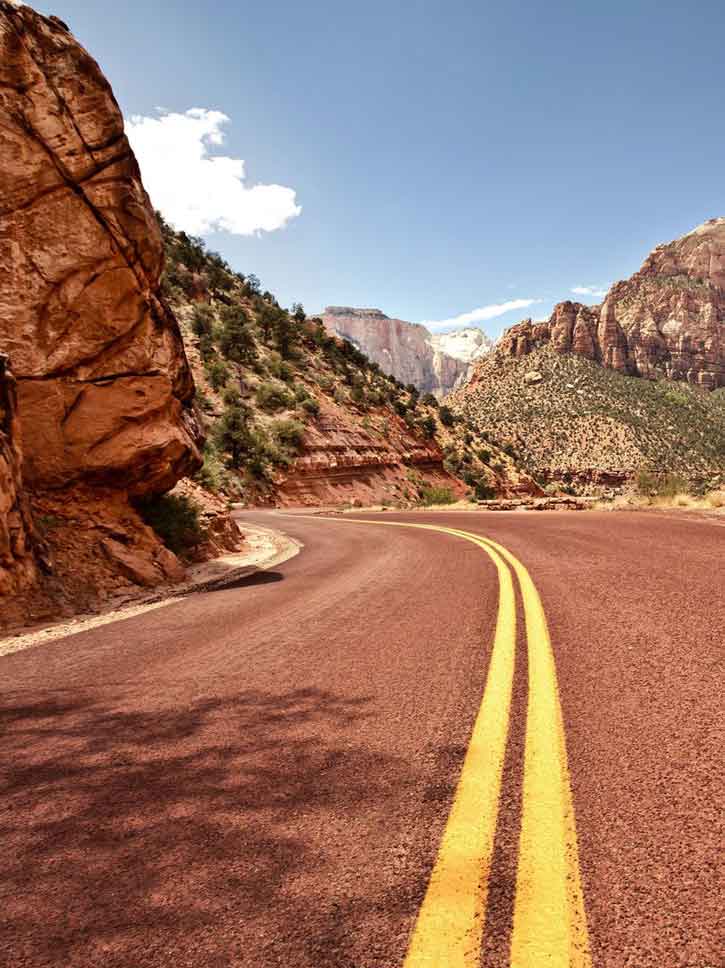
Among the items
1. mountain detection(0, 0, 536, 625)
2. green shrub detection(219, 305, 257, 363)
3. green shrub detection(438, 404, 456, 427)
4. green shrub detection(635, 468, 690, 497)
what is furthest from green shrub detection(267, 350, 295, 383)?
mountain detection(0, 0, 536, 625)

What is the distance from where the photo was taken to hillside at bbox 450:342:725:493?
75.8 metres

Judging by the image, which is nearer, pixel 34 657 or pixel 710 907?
→ pixel 710 907

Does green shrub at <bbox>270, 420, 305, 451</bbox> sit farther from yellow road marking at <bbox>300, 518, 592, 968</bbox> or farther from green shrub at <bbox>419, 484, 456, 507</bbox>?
yellow road marking at <bbox>300, 518, 592, 968</bbox>

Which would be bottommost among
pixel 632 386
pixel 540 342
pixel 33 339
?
pixel 33 339

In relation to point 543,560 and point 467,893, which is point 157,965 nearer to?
point 467,893

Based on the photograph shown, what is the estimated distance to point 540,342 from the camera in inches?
4865

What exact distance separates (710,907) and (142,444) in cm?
945

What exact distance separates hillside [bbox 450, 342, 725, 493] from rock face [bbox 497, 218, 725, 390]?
57.8 ft

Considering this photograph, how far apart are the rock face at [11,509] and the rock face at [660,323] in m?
119

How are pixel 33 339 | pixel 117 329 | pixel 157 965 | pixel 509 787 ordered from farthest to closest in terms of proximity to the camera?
pixel 117 329
pixel 33 339
pixel 509 787
pixel 157 965

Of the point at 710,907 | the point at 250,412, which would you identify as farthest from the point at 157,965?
the point at 250,412

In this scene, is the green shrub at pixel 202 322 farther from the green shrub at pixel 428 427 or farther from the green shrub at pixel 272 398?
the green shrub at pixel 428 427

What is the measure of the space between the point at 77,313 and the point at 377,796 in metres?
9.08

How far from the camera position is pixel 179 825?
6.82ft
